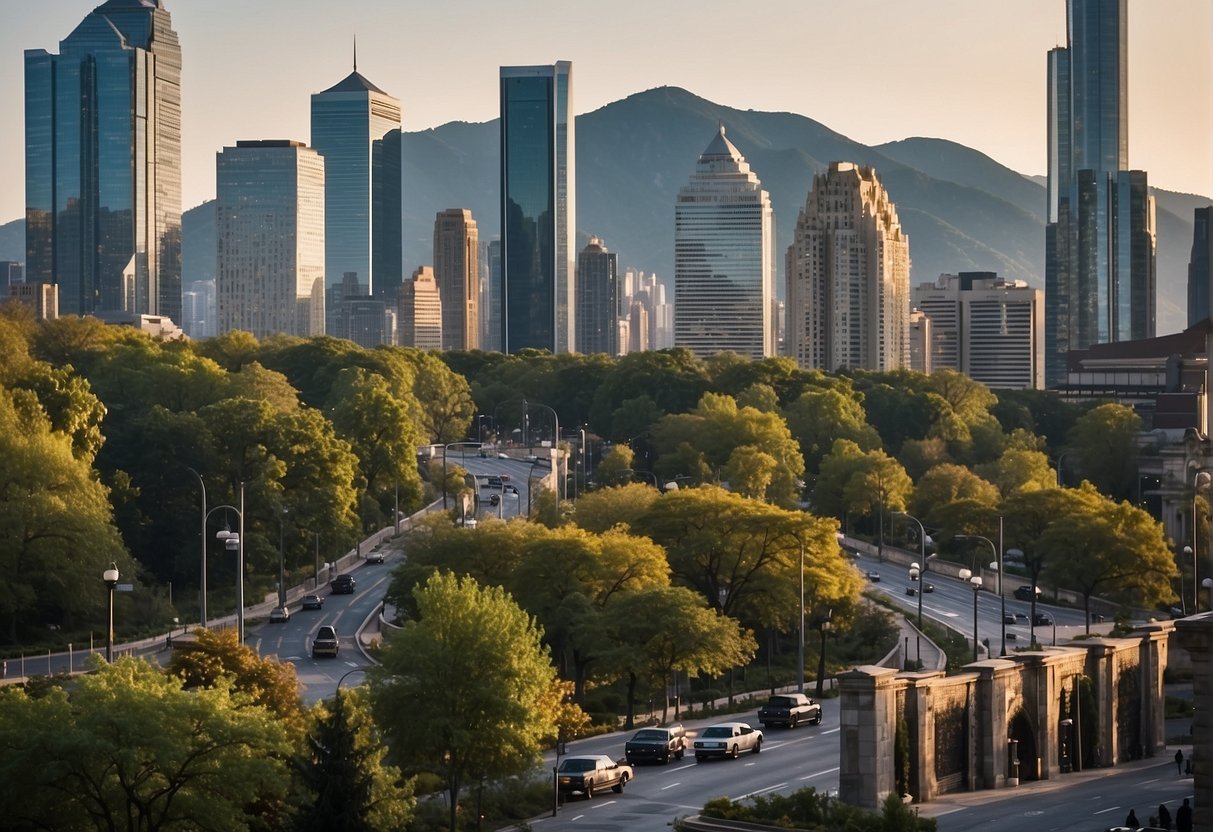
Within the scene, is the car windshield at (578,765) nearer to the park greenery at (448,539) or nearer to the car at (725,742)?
the park greenery at (448,539)

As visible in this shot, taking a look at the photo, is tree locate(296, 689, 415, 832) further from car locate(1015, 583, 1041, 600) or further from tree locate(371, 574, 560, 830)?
car locate(1015, 583, 1041, 600)

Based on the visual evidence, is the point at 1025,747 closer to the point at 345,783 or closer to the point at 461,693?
the point at 461,693

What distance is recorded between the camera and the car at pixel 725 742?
67188 millimetres

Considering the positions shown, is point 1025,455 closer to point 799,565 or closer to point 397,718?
point 799,565

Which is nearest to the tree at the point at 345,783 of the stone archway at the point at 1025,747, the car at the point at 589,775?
the car at the point at 589,775

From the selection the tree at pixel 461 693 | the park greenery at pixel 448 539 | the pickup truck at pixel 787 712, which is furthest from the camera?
the pickup truck at pixel 787 712

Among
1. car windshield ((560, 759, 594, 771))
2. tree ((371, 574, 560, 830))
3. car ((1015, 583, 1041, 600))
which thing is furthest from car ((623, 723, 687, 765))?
car ((1015, 583, 1041, 600))

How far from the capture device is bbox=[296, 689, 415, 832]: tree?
5159 cm

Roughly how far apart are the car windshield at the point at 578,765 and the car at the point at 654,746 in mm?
5241

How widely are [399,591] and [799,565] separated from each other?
669 inches

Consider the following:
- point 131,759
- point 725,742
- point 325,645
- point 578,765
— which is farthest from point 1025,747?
point 325,645

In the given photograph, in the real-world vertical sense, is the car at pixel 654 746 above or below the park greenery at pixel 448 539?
below

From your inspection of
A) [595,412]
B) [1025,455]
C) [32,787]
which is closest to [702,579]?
[32,787]

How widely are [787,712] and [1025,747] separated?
9142 mm
